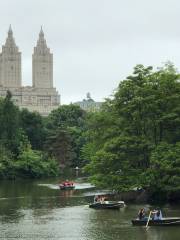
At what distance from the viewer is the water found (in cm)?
3769

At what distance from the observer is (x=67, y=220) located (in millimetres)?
43781

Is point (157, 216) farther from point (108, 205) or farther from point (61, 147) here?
point (61, 147)

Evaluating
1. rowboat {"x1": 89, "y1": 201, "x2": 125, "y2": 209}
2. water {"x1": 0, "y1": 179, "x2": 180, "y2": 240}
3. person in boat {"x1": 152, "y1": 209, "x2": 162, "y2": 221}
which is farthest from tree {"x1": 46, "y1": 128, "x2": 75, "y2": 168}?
person in boat {"x1": 152, "y1": 209, "x2": 162, "y2": 221}

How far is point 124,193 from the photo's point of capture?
56125 mm

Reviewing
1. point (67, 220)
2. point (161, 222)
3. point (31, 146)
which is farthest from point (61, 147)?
point (161, 222)

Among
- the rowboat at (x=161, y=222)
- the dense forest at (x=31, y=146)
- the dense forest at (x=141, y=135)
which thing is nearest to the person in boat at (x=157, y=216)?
the rowboat at (x=161, y=222)

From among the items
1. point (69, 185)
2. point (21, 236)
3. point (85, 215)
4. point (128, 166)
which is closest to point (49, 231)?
point (21, 236)

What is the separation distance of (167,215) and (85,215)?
19.8ft

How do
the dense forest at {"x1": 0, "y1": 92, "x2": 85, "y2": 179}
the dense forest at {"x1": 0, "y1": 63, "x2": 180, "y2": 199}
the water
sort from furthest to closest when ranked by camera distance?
the dense forest at {"x1": 0, "y1": 92, "x2": 85, "y2": 179} < the dense forest at {"x1": 0, "y1": 63, "x2": 180, "y2": 199} < the water

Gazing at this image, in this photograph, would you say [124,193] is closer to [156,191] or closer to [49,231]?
[156,191]

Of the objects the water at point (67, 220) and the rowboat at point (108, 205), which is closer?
the water at point (67, 220)

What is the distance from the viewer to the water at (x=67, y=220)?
3769 cm

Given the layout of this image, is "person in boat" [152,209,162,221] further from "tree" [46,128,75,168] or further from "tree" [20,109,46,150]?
"tree" [20,109,46,150]

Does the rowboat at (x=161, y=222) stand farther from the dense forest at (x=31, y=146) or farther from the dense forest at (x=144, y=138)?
the dense forest at (x=31, y=146)
